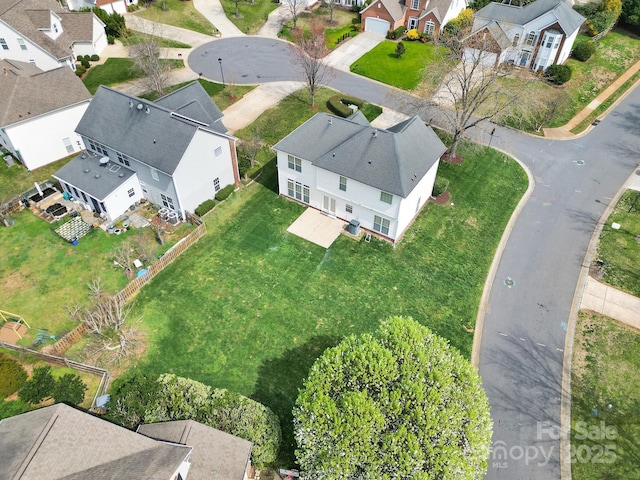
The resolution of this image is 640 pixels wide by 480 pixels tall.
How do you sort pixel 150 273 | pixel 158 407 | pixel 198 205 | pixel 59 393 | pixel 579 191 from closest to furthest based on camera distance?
pixel 158 407 → pixel 59 393 → pixel 150 273 → pixel 198 205 → pixel 579 191

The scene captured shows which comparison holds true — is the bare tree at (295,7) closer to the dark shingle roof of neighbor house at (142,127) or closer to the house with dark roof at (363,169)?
the dark shingle roof of neighbor house at (142,127)

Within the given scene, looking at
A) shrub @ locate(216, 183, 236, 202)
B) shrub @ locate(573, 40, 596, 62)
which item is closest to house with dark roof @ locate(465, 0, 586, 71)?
shrub @ locate(573, 40, 596, 62)

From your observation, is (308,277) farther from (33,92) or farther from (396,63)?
(396,63)

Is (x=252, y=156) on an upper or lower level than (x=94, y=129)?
lower

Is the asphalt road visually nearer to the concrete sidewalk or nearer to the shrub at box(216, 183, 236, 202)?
the concrete sidewalk

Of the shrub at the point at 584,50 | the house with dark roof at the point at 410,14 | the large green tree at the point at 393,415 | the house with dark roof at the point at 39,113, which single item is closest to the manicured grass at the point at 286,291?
the large green tree at the point at 393,415

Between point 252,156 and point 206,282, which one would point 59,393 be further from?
point 252,156

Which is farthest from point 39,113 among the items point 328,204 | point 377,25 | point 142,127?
A: point 377,25

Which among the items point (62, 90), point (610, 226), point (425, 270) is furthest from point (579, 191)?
point (62, 90)
